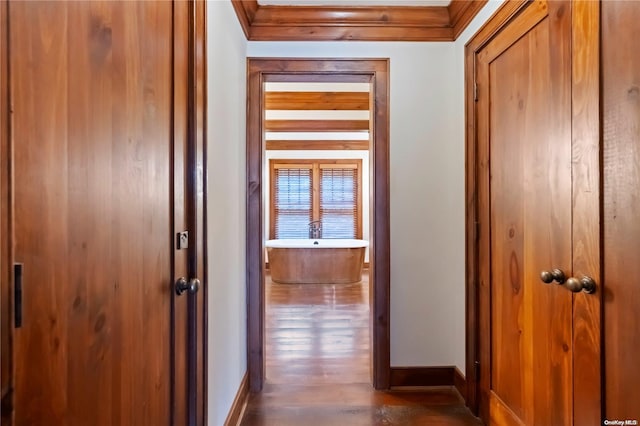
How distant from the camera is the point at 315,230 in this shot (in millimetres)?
7336

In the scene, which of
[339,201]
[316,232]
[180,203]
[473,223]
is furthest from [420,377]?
[339,201]

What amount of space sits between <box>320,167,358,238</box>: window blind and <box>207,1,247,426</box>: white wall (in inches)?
201

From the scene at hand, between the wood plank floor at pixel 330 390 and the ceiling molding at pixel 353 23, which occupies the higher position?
the ceiling molding at pixel 353 23

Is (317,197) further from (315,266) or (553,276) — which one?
(553,276)

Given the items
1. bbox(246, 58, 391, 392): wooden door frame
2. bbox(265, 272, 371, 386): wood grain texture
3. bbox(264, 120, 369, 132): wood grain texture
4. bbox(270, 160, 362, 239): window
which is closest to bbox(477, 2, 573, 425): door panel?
bbox(246, 58, 391, 392): wooden door frame

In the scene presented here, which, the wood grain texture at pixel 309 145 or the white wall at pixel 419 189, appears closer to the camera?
the white wall at pixel 419 189

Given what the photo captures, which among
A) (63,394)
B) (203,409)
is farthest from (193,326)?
(63,394)

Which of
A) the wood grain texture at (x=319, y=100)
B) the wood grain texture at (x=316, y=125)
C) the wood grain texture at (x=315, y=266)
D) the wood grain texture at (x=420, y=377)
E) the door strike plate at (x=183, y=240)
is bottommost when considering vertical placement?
the wood grain texture at (x=420, y=377)

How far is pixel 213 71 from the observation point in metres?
1.63

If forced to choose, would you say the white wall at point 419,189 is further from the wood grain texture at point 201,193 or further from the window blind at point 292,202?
the window blind at point 292,202

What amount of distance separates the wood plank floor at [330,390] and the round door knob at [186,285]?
122cm

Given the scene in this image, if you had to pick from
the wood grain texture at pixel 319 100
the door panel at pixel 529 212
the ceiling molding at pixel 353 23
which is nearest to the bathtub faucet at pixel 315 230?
the wood grain texture at pixel 319 100

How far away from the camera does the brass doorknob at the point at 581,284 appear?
1.23m

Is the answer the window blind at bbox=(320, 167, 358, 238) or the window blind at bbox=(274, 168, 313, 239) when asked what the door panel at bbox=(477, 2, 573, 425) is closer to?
the window blind at bbox=(320, 167, 358, 238)
